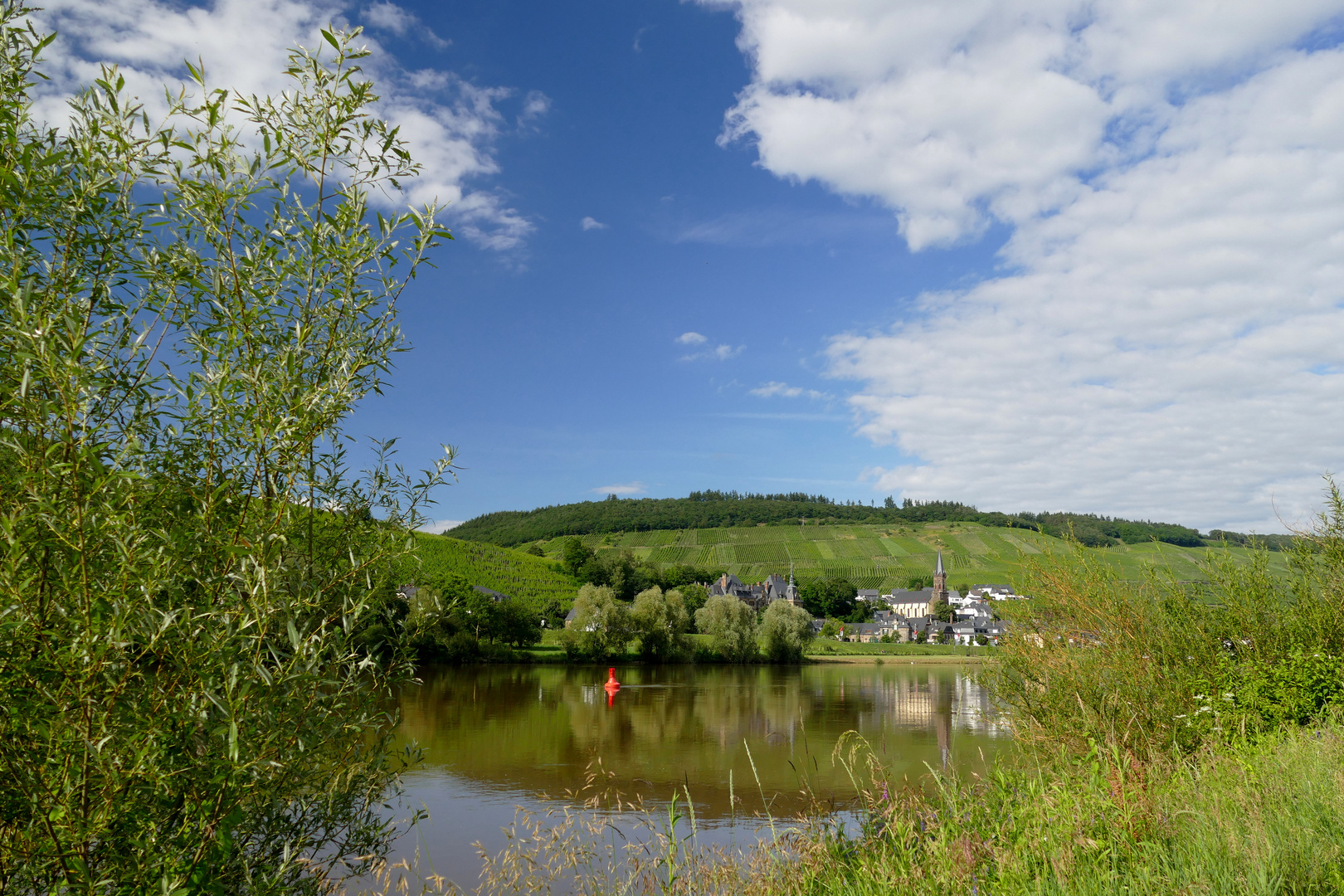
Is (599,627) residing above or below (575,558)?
below

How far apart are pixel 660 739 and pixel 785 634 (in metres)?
37.2

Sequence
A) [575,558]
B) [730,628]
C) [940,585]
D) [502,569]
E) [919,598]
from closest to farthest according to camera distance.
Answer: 1. [730,628]
2. [502,569]
3. [575,558]
4. [919,598]
5. [940,585]

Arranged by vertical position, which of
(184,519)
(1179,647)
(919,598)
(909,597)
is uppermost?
(184,519)

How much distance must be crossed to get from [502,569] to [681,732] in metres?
64.9

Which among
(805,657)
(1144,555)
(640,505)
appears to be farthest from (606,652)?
(640,505)

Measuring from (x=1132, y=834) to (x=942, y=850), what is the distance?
4.05 ft

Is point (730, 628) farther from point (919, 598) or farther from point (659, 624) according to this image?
point (919, 598)

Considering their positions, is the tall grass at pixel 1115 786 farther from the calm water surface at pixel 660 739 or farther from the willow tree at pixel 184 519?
the willow tree at pixel 184 519

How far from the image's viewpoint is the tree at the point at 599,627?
185 feet

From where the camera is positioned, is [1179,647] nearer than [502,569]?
Yes

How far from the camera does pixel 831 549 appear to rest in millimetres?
148375

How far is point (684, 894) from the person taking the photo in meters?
5.54

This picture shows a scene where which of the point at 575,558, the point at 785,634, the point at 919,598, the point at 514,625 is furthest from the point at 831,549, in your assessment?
the point at 514,625

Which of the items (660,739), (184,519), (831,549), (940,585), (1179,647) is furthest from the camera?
(831,549)
